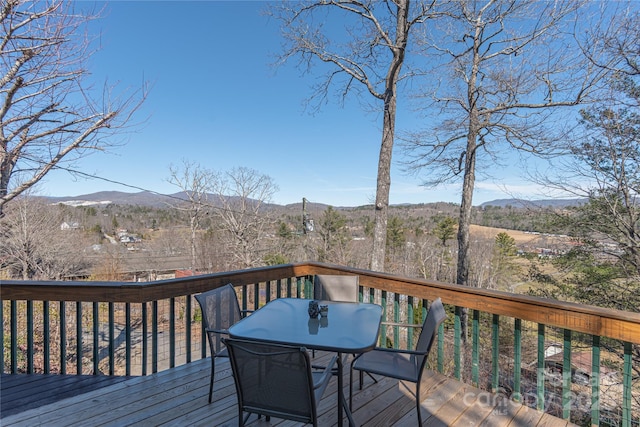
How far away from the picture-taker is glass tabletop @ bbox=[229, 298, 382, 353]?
1715 millimetres

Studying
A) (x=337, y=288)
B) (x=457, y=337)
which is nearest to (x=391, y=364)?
(x=457, y=337)

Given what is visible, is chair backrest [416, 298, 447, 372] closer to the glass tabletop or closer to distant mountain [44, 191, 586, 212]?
the glass tabletop

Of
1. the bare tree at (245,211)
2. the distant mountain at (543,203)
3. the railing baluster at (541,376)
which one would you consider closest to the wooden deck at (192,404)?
the railing baluster at (541,376)

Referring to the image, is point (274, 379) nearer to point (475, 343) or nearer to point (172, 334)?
point (172, 334)

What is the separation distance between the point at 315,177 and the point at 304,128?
6018 millimetres

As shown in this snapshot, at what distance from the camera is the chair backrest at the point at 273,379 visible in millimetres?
1400

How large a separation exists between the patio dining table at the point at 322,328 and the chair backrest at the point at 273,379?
25 centimetres

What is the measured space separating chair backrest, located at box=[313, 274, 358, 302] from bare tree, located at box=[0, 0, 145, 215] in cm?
429

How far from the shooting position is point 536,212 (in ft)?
22.5

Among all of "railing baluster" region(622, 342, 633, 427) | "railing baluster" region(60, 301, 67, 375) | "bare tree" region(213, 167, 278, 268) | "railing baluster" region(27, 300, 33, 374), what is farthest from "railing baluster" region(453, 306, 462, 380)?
"bare tree" region(213, 167, 278, 268)

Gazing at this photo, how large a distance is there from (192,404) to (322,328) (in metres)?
1.12

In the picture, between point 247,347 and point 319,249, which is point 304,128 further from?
point 247,347

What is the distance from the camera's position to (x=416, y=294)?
272 centimetres

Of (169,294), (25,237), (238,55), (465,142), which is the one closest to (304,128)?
Result: (238,55)
